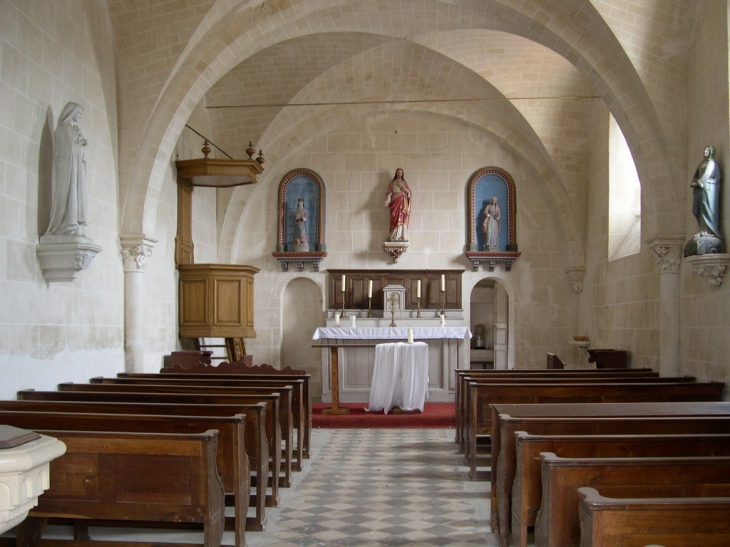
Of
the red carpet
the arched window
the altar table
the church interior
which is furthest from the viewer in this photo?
the altar table

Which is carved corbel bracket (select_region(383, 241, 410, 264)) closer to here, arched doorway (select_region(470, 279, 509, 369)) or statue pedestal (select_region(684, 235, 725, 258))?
arched doorway (select_region(470, 279, 509, 369))

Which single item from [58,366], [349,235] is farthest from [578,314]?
[58,366]

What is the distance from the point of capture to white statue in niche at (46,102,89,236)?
7402mm

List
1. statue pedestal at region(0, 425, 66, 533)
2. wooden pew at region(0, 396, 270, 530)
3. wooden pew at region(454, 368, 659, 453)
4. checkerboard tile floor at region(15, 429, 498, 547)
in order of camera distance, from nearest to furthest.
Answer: statue pedestal at region(0, 425, 66, 533) < checkerboard tile floor at region(15, 429, 498, 547) < wooden pew at region(0, 396, 270, 530) < wooden pew at region(454, 368, 659, 453)

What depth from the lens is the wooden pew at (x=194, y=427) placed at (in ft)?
15.9

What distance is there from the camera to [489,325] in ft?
62.1

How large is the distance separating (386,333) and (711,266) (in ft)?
19.4

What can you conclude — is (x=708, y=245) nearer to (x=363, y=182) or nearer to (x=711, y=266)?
(x=711, y=266)

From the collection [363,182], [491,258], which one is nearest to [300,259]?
[363,182]

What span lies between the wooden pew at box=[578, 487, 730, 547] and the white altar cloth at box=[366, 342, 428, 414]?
7.60 meters

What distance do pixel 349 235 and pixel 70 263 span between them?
788 cm

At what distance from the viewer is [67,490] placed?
14.5 ft

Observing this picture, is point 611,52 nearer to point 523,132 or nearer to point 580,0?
point 580,0

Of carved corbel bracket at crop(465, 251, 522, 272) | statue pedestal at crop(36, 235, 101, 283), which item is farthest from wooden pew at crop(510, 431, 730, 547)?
carved corbel bracket at crop(465, 251, 522, 272)
